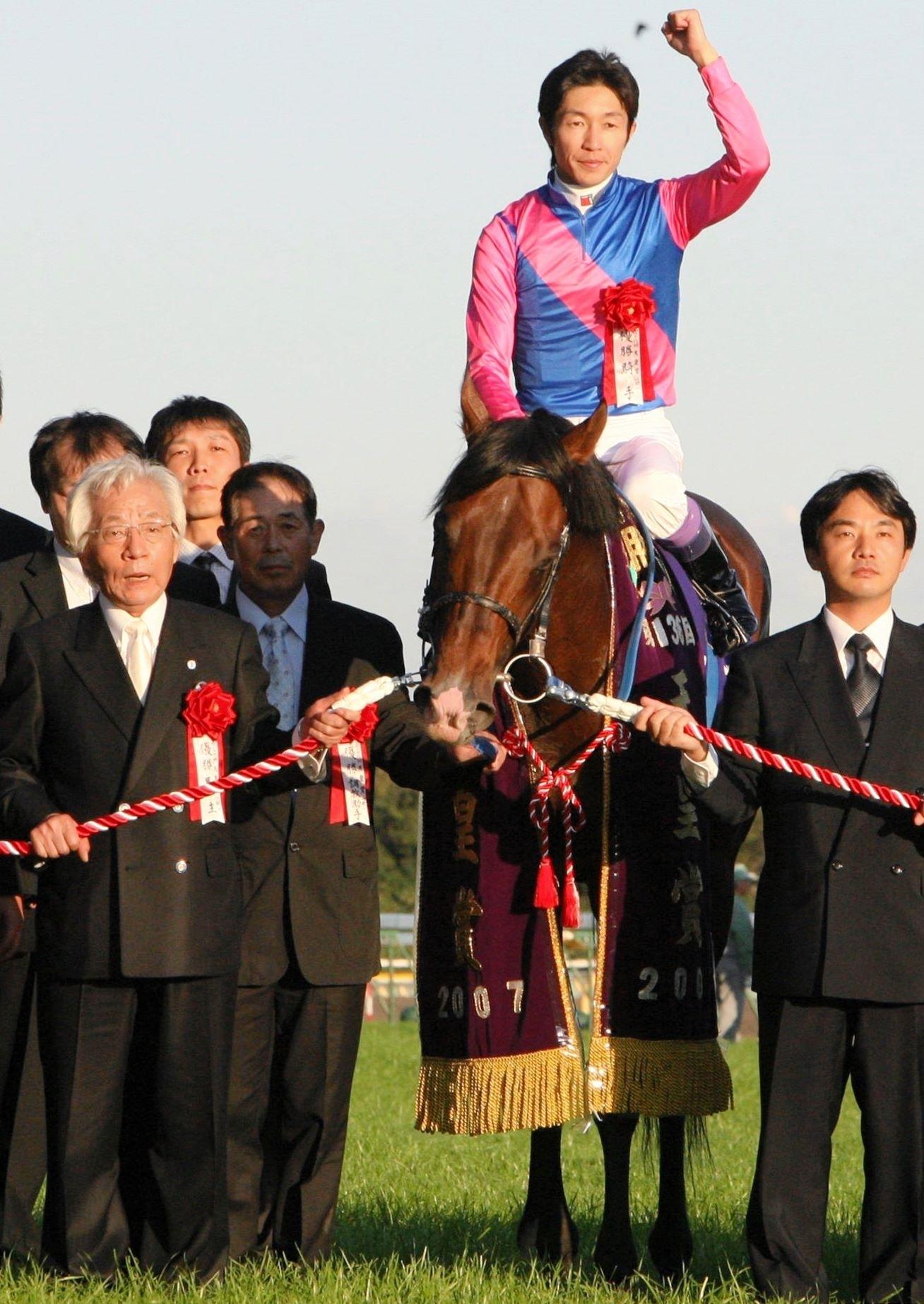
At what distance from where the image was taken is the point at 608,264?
22.7ft

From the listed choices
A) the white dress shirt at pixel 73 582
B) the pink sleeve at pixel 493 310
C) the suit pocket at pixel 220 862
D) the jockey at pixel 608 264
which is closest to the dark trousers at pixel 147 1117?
the suit pocket at pixel 220 862

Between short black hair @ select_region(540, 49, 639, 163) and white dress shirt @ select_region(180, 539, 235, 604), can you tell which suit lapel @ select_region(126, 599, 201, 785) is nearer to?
white dress shirt @ select_region(180, 539, 235, 604)

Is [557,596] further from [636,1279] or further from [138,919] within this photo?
[636,1279]

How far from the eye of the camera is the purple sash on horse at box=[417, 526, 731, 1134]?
607cm

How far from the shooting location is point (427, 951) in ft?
20.7

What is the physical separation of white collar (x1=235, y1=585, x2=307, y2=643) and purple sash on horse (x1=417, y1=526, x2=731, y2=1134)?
2.31ft

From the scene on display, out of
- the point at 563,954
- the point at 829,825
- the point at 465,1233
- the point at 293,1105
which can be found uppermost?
the point at 829,825

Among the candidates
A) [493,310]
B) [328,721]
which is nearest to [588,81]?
[493,310]

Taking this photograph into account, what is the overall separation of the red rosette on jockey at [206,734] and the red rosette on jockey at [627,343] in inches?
81.9

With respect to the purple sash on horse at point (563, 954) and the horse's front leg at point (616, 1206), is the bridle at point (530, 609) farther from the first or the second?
the horse's front leg at point (616, 1206)

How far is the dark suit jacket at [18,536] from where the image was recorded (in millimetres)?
6512

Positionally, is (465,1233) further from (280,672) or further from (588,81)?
(588,81)

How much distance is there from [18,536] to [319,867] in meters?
1.55

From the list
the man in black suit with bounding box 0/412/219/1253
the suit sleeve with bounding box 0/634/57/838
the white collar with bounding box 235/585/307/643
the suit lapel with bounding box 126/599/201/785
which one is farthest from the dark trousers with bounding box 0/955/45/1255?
the white collar with bounding box 235/585/307/643
